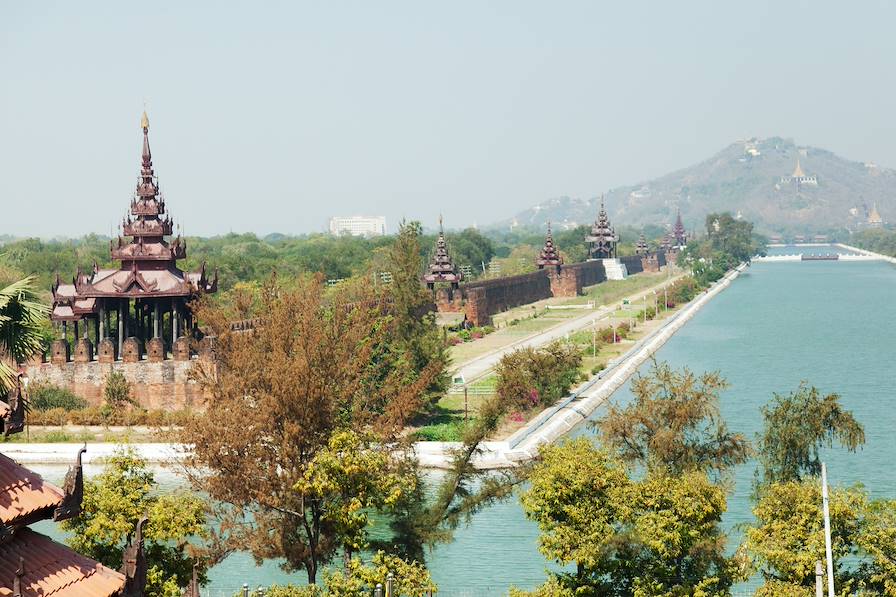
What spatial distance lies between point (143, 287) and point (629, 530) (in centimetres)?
2924

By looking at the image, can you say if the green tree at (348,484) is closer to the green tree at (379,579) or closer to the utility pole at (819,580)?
the green tree at (379,579)

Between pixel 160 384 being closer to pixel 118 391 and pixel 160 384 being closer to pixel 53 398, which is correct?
pixel 118 391

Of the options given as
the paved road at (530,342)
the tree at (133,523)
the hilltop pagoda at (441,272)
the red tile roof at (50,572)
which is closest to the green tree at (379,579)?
the tree at (133,523)

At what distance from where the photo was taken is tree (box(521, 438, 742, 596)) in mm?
21812

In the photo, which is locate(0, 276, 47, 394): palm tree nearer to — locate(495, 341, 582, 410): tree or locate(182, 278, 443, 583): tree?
locate(182, 278, 443, 583): tree

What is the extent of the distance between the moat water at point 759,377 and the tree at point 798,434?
160 cm

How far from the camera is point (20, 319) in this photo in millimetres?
15820

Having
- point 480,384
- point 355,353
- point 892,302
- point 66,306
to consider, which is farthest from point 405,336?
point 892,302

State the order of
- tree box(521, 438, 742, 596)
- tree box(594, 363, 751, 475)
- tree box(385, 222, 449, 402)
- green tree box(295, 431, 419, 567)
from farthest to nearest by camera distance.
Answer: tree box(385, 222, 449, 402), tree box(594, 363, 751, 475), green tree box(295, 431, 419, 567), tree box(521, 438, 742, 596)

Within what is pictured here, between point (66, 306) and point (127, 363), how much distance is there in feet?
15.8

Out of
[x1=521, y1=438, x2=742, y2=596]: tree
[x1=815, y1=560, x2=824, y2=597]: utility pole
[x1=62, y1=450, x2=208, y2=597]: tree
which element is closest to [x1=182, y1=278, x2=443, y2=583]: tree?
[x1=62, y1=450, x2=208, y2=597]: tree

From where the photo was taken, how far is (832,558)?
68.3 feet

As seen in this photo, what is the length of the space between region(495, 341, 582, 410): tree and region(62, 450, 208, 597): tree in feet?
88.7

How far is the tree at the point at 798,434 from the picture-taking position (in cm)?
2733
